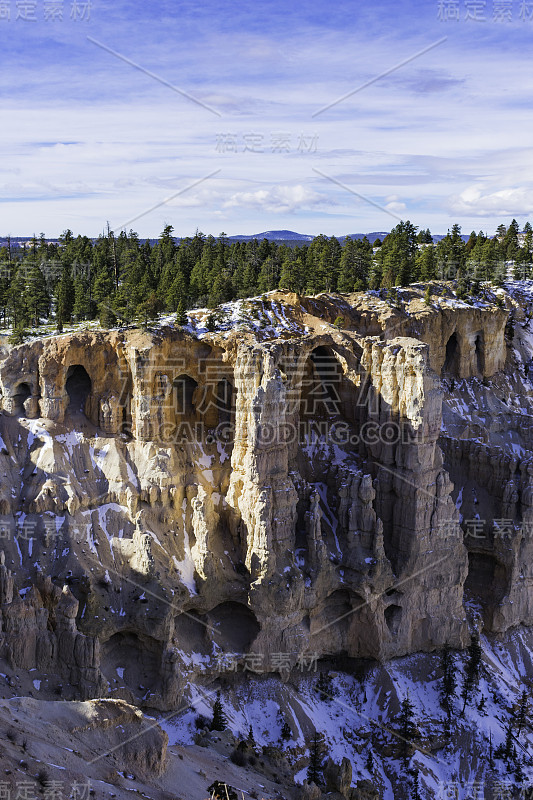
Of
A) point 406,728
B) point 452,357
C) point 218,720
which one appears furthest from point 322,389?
point 218,720

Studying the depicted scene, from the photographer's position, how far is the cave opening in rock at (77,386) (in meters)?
54.6

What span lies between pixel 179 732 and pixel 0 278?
4525 cm

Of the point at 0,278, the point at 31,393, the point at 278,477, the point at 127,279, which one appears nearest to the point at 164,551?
the point at 278,477

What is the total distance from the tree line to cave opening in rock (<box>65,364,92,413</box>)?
14.1 ft

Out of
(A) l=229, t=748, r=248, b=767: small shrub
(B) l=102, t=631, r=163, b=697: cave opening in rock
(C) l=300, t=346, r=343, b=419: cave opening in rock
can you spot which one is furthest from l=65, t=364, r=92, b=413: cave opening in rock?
(A) l=229, t=748, r=248, b=767: small shrub

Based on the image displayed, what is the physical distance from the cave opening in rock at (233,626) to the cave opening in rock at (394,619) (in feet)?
36.6

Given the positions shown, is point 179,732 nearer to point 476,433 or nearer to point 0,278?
point 476,433

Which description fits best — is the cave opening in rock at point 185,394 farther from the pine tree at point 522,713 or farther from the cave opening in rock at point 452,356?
the pine tree at point 522,713

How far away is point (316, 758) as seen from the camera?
47.8 m

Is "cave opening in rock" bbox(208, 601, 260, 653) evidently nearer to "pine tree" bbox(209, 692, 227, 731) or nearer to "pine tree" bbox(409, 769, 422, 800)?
"pine tree" bbox(209, 692, 227, 731)

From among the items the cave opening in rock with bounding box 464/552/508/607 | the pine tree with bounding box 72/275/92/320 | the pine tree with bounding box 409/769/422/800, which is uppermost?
the pine tree with bounding box 72/275/92/320

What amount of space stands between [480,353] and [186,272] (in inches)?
1295

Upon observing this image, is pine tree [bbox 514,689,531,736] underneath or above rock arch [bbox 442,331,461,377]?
underneath

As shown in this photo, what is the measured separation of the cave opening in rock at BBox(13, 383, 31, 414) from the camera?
52.8 m
